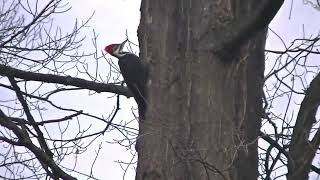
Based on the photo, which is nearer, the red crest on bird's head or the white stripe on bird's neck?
the white stripe on bird's neck

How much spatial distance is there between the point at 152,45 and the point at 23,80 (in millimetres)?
1888

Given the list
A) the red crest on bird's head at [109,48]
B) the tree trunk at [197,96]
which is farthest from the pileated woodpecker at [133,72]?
the tree trunk at [197,96]

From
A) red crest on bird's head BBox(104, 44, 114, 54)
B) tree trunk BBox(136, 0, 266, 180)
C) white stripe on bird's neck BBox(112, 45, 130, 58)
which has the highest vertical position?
red crest on bird's head BBox(104, 44, 114, 54)

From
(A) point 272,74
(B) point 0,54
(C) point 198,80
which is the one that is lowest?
(C) point 198,80

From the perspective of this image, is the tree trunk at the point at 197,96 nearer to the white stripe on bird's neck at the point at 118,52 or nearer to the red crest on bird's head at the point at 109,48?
the white stripe on bird's neck at the point at 118,52

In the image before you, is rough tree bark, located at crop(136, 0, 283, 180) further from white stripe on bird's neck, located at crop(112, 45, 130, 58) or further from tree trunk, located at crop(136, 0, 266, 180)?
white stripe on bird's neck, located at crop(112, 45, 130, 58)

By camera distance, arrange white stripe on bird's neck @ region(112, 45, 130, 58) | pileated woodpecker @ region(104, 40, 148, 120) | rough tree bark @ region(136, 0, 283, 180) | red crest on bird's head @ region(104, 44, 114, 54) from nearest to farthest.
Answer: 1. rough tree bark @ region(136, 0, 283, 180)
2. pileated woodpecker @ region(104, 40, 148, 120)
3. white stripe on bird's neck @ region(112, 45, 130, 58)
4. red crest on bird's head @ region(104, 44, 114, 54)

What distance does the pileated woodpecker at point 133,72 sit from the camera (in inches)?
132

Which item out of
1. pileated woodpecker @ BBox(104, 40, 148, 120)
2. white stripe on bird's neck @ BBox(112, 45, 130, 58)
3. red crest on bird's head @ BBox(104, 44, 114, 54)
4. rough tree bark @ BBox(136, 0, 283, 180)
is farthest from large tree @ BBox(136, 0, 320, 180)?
red crest on bird's head @ BBox(104, 44, 114, 54)

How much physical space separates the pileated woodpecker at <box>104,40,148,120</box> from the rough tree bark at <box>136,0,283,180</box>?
0.21m

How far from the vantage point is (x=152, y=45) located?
10.4 ft

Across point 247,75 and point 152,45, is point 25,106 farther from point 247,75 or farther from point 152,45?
point 247,75

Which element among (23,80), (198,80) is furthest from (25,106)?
(198,80)

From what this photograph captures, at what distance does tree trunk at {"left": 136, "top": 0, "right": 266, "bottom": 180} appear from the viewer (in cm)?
284
